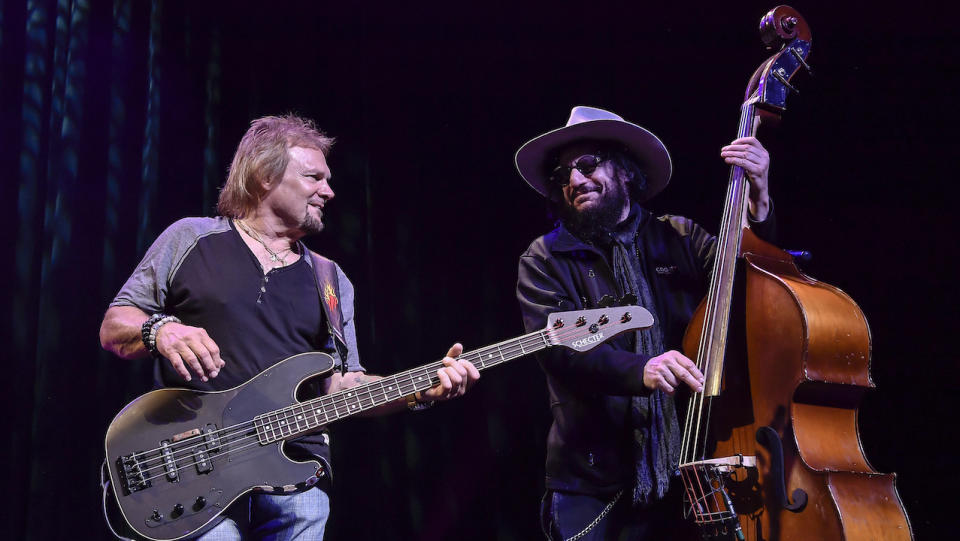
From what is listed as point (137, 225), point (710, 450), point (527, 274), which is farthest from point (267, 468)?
point (137, 225)

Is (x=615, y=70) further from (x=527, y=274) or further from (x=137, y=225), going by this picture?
(x=137, y=225)

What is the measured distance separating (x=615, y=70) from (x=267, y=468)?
3.25m

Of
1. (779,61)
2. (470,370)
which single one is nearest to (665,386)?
(470,370)

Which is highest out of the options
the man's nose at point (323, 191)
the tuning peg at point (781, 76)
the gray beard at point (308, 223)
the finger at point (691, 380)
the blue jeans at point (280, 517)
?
the tuning peg at point (781, 76)

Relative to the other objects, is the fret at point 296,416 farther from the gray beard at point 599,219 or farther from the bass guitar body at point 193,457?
the gray beard at point 599,219

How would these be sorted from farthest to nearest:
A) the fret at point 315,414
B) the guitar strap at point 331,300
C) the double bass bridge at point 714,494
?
the guitar strap at point 331,300 < the fret at point 315,414 < the double bass bridge at point 714,494

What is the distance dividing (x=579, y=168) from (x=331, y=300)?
3.90 feet

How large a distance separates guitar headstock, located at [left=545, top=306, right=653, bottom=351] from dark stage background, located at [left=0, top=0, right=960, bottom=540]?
4.83 feet

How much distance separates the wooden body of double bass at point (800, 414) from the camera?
6.81ft

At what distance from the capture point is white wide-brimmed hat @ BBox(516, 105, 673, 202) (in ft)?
10.6

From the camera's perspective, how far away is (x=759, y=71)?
2830mm

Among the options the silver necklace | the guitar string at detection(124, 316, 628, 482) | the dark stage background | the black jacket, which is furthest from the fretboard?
the dark stage background

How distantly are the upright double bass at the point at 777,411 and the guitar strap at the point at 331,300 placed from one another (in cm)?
135

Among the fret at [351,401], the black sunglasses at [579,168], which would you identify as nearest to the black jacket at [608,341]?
the black sunglasses at [579,168]
